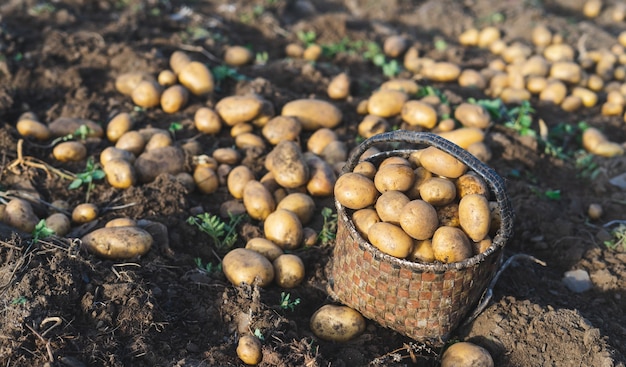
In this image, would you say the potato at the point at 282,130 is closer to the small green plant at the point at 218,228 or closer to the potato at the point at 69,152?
the small green plant at the point at 218,228

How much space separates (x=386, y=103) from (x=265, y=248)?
185 centimetres

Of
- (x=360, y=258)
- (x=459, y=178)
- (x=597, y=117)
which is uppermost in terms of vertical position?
(x=459, y=178)

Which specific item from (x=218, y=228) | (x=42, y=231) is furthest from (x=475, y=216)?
(x=42, y=231)

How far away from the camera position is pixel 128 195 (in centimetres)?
396

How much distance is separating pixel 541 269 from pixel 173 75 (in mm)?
3190

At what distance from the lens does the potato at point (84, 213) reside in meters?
3.76

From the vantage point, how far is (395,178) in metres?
3.09

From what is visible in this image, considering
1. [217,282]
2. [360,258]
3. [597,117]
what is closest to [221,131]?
[217,282]

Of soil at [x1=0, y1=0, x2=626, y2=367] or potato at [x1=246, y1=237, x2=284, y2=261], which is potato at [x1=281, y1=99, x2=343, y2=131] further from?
potato at [x1=246, y1=237, x2=284, y2=261]

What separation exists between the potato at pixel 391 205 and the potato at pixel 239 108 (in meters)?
1.87

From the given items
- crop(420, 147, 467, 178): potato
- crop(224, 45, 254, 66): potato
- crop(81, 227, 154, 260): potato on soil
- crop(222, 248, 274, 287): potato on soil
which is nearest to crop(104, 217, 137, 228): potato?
crop(81, 227, 154, 260): potato on soil

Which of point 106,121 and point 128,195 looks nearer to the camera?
point 128,195

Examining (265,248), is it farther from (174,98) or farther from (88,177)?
(174,98)

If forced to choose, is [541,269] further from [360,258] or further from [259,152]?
[259,152]
